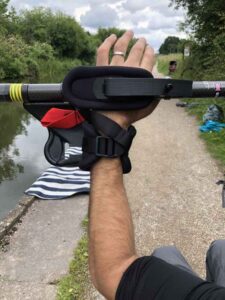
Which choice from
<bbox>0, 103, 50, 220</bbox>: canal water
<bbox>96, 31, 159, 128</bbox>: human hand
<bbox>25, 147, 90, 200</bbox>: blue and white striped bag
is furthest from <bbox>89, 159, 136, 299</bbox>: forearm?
<bbox>0, 103, 50, 220</bbox>: canal water

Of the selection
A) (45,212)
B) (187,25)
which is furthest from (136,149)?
(187,25)

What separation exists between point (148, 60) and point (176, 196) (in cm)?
590

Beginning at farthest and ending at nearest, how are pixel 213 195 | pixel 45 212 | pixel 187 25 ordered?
1. pixel 187 25
2. pixel 213 195
3. pixel 45 212

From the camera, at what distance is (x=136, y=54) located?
49.8 inches

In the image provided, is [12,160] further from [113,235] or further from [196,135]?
[113,235]

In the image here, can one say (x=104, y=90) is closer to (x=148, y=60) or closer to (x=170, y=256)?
(x=148, y=60)

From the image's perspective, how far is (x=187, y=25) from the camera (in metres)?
20.6

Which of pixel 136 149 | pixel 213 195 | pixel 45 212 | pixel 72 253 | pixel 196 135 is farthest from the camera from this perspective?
pixel 196 135

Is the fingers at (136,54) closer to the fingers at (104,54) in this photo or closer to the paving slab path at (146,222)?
the fingers at (104,54)

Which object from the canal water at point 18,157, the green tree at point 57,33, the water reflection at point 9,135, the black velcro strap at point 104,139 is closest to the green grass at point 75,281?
the canal water at point 18,157

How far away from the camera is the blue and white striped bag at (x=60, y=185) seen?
6.65m

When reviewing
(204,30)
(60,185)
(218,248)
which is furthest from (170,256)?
(204,30)

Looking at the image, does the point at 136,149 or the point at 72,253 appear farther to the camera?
the point at 136,149

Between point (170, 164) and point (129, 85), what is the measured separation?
7.84 m
